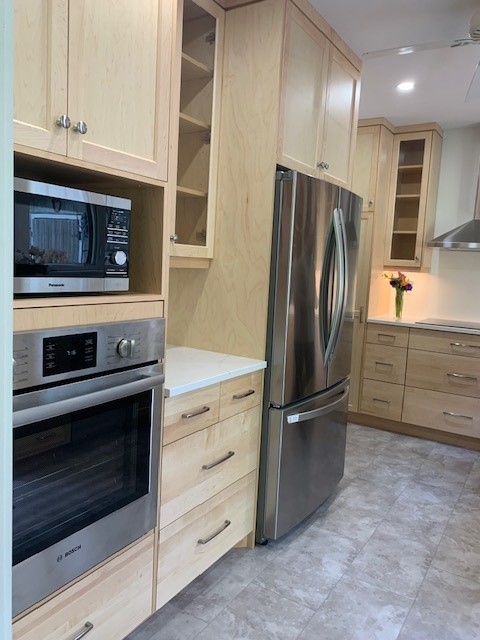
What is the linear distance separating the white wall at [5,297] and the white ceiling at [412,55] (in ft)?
6.79

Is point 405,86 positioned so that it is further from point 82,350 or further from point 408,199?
point 82,350

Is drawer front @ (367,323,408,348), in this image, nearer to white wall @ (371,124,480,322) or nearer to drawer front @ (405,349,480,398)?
drawer front @ (405,349,480,398)

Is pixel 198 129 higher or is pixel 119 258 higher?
pixel 198 129

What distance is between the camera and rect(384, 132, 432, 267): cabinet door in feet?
13.4

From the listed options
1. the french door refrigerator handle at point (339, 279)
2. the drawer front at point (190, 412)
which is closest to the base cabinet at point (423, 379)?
the french door refrigerator handle at point (339, 279)

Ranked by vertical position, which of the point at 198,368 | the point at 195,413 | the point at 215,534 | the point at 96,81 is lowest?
the point at 215,534

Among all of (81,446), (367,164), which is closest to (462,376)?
(367,164)

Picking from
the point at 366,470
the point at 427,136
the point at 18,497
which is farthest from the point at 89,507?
the point at 427,136

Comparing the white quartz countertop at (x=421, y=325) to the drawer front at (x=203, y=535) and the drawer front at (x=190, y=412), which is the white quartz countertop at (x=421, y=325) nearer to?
the drawer front at (x=203, y=535)

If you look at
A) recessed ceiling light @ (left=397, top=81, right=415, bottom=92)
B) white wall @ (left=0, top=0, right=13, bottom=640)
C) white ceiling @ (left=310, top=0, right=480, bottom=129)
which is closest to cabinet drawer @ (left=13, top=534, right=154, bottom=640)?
white wall @ (left=0, top=0, right=13, bottom=640)

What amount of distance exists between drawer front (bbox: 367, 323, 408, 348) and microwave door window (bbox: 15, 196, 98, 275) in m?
3.10

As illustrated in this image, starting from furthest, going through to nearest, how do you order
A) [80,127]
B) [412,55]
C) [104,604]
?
[412,55]
[104,604]
[80,127]

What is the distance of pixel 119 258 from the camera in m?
1.43

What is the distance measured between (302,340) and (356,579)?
3.47 ft
